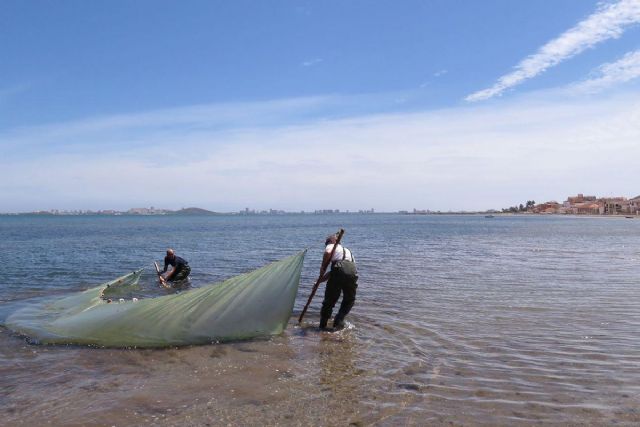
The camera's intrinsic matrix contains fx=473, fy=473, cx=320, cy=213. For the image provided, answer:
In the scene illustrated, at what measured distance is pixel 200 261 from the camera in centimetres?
2644

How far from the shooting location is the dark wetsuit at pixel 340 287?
959 centimetres

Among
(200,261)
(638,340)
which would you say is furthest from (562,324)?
(200,261)

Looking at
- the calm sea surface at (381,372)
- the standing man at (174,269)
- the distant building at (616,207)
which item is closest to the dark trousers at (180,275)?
the standing man at (174,269)

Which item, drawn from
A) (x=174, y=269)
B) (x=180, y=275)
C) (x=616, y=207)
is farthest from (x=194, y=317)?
(x=616, y=207)

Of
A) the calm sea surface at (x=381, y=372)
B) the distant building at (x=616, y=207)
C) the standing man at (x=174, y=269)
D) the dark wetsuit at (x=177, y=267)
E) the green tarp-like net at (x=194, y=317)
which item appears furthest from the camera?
the distant building at (x=616, y=207)

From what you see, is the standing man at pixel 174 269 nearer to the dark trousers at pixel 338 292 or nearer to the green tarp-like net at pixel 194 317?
the green tarp-like net at pixel 194 317

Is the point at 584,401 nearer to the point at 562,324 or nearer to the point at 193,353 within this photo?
the point at 562,324

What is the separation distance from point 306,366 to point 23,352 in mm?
5112

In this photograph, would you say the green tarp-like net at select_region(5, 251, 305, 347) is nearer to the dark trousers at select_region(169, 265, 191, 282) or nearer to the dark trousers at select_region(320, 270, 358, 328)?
the dark trousers at select_region(320, 270, 358, 328)

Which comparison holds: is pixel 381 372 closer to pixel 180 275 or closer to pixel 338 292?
pixel 338 292

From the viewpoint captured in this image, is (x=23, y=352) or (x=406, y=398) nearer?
(x=406, y=398)

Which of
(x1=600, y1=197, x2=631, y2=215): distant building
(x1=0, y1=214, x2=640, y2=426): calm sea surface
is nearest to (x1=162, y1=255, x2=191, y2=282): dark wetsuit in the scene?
(x1=0, y1=214, x2=640, y2=426): calm sea surface

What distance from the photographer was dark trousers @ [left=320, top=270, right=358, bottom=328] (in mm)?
9609

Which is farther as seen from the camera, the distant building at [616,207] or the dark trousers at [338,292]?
the distant building at [616,207]
